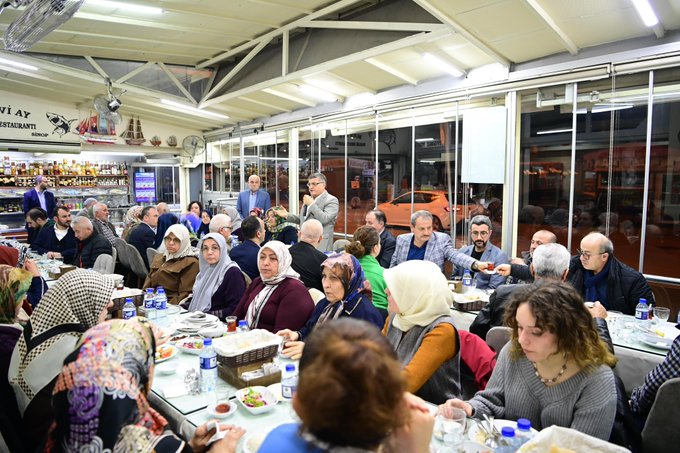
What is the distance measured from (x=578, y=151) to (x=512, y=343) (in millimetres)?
4217

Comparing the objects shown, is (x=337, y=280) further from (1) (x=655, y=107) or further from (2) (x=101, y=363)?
(1) (x=655, y=107)

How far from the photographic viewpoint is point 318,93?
778 centimetres

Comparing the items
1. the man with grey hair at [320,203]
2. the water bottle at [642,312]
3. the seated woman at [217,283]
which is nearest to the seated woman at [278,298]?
the seated woman at [217,283]

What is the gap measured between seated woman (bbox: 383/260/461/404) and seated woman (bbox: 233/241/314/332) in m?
1.01

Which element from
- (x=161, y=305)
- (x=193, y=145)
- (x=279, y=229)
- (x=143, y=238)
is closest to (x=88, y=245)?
(x=143, y=238)

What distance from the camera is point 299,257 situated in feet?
14.1

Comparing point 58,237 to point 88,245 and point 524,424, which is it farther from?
point 524,424

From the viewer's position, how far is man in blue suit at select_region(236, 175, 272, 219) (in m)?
8.27

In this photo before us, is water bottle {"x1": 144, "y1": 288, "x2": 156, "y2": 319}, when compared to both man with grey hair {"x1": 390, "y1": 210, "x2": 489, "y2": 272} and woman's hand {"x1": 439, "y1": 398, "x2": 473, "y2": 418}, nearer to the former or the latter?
woman's hand {"x1": 439, "y1": 398, "x2": 473, "y2": 418}

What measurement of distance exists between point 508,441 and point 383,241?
13.5 feet

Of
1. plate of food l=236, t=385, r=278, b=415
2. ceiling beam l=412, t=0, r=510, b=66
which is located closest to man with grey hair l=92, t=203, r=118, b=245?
ceiling beam l=412, t=0, r=510, b=66

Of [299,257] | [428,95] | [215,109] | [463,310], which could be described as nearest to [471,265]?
[463,310]

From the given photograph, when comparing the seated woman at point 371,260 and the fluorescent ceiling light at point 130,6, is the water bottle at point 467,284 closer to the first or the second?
the seated woman at point 371,260

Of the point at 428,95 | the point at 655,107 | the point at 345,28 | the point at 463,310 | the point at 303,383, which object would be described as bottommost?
the point at 463,310
